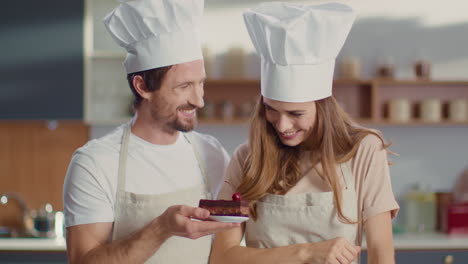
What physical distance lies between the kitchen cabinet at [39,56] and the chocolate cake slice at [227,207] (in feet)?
8.69

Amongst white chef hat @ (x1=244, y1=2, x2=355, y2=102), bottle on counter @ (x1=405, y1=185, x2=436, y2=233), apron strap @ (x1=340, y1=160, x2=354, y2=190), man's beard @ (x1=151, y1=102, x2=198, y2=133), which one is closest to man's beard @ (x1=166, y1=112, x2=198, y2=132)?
man's beard @ (x1=151, y1=102, x2=198, y2=133)

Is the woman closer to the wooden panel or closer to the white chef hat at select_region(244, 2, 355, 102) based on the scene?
the white chef hat at select_region(244, 2, 355, 102)

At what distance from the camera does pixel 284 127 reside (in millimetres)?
2080

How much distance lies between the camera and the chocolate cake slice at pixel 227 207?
1945mm

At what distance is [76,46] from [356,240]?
2.86 metres

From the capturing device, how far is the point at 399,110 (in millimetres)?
4734

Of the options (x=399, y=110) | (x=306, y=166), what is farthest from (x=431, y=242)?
(x=306, y=166)

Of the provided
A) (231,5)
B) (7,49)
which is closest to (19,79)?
(7,49)

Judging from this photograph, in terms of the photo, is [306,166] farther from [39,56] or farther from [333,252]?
[39,56]

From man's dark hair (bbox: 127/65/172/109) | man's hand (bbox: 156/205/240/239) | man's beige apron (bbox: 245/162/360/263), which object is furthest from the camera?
man's dark hair (bbox: 127/65/172/109)

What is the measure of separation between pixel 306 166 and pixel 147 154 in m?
0.53

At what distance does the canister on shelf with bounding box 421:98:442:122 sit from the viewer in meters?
4.74

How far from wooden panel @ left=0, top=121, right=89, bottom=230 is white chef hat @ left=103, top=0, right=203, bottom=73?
2641 mm

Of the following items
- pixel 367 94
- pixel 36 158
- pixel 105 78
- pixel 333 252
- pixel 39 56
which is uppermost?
pixel 39 56
